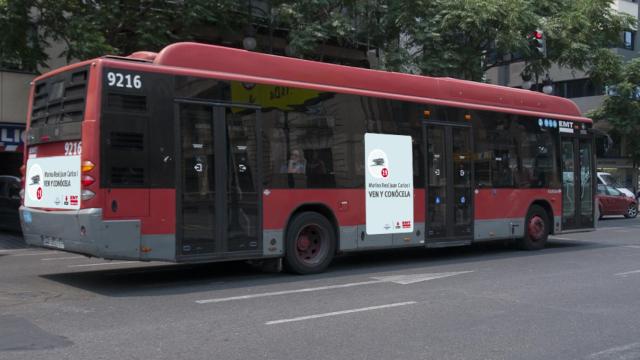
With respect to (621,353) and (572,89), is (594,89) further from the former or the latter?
(621,353)

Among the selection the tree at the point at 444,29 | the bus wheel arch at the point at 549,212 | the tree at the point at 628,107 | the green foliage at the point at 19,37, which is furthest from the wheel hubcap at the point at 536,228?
the tree at the point at 628,107

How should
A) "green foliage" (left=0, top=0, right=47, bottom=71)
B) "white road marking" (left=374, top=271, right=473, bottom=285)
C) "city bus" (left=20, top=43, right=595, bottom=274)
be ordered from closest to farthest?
1. "city bus" (left=20, top=43, right=595, bottom=274)
2. "white road marking" (left=374, top=271, right=473, bottom=285)
3. "green foliage" (left=0, top=0, right=47, bottom=71)

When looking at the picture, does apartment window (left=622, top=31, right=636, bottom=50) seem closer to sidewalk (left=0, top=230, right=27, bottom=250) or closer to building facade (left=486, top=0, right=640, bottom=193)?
building facade (left=486, top=0, right=640, bottom=193)

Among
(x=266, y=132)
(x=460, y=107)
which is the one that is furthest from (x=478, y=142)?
(x=266, y=132)

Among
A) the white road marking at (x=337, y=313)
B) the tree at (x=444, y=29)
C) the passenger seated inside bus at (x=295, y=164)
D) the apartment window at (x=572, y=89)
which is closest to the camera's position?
the white road marking at (x=337, y=313)

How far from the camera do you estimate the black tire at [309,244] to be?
407 inches

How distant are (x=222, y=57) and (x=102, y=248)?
3.37 m

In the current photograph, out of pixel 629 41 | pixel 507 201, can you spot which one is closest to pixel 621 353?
pixel 507 201

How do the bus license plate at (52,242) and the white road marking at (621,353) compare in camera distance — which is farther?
the bus license plate at (52,242)

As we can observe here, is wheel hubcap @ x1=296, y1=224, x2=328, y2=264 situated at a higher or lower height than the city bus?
lower

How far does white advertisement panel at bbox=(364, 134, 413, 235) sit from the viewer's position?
11398 millimetres

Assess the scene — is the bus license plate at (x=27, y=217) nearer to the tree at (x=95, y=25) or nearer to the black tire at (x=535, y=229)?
the tree at (x=95, y=25)

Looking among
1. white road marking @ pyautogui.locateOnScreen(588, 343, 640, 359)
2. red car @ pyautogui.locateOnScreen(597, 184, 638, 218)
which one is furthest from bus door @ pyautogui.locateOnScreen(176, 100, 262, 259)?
red car @ pyautogui.locateOnScreen(597, 184, 638, 218)

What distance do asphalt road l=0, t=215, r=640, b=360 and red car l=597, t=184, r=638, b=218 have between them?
17545mm
